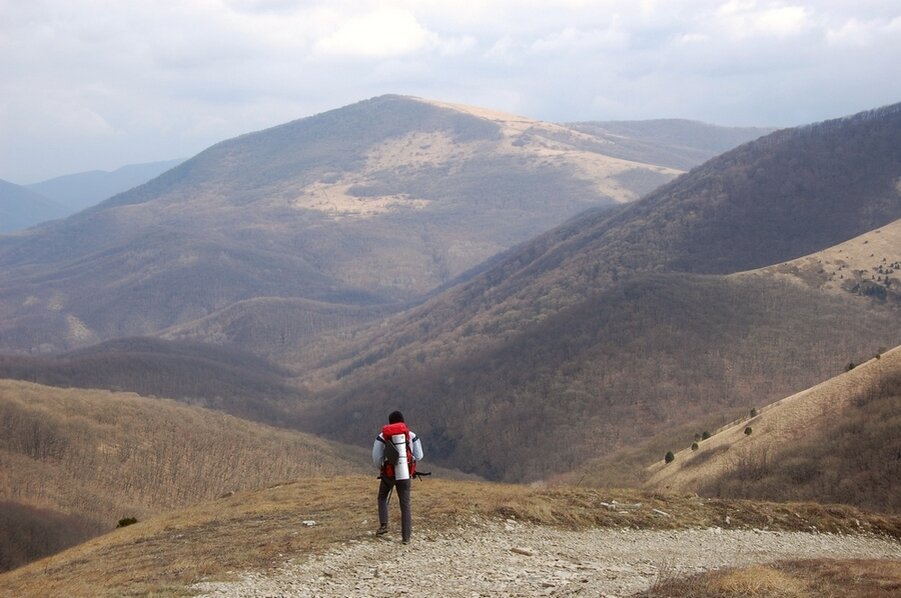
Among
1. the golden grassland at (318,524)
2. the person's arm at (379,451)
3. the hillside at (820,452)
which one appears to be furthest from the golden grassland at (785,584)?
the hillside at (820,452)

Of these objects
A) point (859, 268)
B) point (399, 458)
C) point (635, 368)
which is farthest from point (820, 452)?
point (859, 268)

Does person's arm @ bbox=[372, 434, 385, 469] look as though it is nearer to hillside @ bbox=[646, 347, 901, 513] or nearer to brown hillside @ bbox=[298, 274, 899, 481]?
hillside @ bbox=[646, 347, 901, 513]

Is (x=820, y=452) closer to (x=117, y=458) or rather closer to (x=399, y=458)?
Result: (x=399, y=458)

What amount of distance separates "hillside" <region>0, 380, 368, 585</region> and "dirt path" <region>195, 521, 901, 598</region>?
6977 cm

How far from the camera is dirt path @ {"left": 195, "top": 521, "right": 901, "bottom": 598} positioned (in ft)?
57.3

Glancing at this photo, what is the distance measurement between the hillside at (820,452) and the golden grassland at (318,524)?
11362 mm

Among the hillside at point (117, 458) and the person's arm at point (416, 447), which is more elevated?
the person's arm at point (416, 447)

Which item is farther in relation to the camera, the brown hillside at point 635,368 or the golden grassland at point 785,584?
the brown hillside at point 635,368

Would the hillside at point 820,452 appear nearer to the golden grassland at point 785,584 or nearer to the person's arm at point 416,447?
the golden grassland at point 785,584

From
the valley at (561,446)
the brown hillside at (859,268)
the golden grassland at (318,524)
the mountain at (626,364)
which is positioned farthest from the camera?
the brown hillside at (859,268)

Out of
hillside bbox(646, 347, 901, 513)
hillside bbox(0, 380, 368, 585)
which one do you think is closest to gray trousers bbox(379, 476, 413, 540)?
hillside bbox(646, 347, 901, 513)

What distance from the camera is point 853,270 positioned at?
133125 mm

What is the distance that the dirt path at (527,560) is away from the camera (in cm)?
1747

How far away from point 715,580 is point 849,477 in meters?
25.7
